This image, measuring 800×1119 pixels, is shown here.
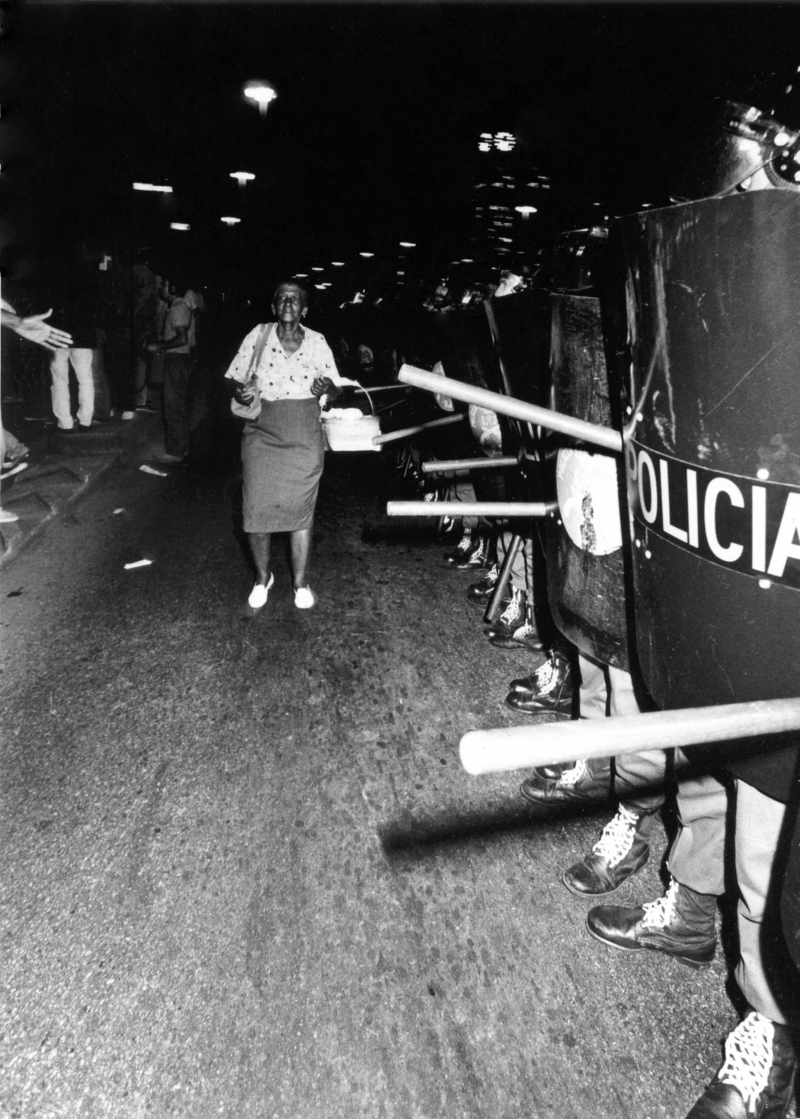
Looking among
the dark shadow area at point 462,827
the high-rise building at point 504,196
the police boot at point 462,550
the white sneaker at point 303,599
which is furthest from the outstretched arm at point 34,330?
the high-rise building at point 504,196

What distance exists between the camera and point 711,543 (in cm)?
96

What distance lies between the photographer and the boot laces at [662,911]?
2115mm

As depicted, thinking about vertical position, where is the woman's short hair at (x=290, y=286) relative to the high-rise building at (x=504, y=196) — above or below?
below

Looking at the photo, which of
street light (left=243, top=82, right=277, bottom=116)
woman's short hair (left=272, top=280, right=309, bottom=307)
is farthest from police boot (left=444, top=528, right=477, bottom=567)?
street light (left=243, top=82, right=277, bottom=116)

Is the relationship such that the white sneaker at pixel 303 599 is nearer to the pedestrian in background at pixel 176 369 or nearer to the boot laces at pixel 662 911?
the boot laces at pixel 662 911

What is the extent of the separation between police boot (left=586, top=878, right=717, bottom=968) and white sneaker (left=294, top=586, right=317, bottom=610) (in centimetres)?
286

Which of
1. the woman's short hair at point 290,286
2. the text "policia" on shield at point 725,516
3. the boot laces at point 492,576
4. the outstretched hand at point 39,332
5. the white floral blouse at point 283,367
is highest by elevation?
the outstretched hand at point 39,332

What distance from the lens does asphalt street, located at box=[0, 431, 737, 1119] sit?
5.74 ft

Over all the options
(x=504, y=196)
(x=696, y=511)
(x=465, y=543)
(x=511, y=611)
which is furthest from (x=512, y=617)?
(x=504, y=196)

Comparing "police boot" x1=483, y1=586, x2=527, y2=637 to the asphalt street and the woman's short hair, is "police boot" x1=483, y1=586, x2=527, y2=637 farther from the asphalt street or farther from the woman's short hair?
the woman's short hair

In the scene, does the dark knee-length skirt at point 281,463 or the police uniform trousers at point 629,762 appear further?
the dark knee-length skirt at point 281,463

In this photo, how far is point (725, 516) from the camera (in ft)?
3.01

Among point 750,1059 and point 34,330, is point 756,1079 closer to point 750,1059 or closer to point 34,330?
point 750,1059

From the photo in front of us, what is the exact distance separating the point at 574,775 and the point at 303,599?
7.60 ft
